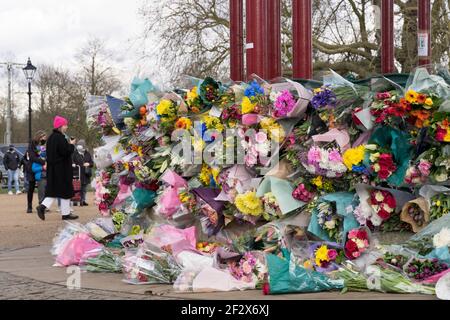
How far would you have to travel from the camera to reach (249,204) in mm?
7535

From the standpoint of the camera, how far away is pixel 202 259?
23.8ft

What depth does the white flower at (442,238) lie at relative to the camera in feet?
20.5

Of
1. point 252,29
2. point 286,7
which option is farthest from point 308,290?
point 286,7

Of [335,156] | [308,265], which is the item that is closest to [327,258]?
[308,265]

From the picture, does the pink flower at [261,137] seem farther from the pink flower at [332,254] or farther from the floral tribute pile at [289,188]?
the pink flower at [332,254]

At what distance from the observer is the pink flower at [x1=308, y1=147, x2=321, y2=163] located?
7.03 meters

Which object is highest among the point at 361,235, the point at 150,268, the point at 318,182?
the point at 318,182

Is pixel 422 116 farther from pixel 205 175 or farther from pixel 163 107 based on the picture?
pixel 163 107

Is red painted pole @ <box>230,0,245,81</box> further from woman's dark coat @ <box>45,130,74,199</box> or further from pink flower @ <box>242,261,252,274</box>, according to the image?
woman's dark coat @ <box>45,130,74,199</box>

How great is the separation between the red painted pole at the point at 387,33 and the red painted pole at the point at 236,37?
1837 mm

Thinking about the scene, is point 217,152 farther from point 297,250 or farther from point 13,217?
point 13,217

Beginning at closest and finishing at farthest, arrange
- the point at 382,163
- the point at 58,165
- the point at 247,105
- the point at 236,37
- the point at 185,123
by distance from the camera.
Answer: the point at 382,163 < the point at 247,105 < the point at 185,123 < the point at 236,37 < the point at 58,165

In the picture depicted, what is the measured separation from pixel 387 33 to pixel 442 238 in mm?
4480

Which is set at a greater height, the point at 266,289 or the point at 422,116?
the point at 422,116
